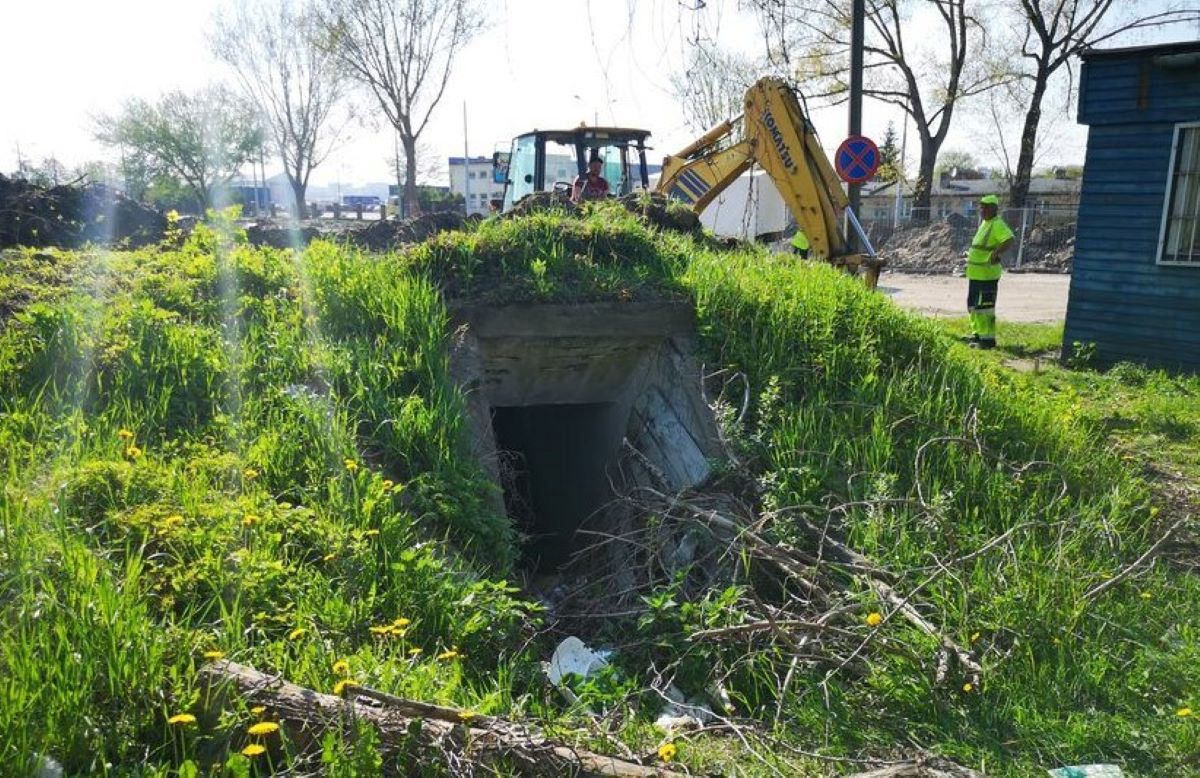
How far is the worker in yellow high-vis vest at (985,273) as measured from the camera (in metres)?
10.4

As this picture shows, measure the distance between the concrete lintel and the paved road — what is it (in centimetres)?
606

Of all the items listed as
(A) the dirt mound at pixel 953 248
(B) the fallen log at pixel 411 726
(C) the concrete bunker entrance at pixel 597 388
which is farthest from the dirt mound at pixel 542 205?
(A) the dirt mound at pixel 953 248

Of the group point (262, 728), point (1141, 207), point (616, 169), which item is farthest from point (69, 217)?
point (1141, 207)

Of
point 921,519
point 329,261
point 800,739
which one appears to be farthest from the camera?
point 329,261

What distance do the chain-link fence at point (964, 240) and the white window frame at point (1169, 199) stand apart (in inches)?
714

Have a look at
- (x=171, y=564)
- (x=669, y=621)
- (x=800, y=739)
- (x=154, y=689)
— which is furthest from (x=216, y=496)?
(x=800, y=739)

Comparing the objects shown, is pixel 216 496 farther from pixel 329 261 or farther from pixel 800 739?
pixel 329 261

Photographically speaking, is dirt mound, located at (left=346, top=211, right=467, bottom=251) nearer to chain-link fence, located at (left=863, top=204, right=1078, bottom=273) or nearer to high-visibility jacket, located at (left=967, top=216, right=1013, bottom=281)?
high-visibility jacket, located at (left=967, top=216, right=1013, bottom=281)

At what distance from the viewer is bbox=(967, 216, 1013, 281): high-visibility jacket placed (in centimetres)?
1042

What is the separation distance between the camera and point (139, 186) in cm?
5184

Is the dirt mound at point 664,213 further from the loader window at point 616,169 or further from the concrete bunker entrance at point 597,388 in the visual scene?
the loader window at point 616,169

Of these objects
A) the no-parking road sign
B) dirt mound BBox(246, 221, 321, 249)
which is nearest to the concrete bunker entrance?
dirt mound BBox(246, 221, 321, 249)

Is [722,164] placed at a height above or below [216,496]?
above

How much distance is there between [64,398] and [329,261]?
7.76 ft
